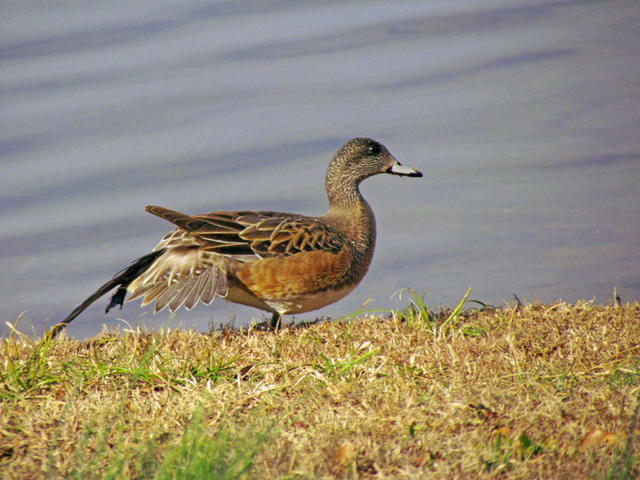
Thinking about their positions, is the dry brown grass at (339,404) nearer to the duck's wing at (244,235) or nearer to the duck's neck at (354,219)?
the duck's wing at (244,235)

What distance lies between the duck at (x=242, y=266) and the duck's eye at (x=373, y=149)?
1031 millimetres

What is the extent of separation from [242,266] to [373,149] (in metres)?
1.73

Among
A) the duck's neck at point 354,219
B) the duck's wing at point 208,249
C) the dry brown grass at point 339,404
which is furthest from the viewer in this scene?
the duck's neck at point 354,219

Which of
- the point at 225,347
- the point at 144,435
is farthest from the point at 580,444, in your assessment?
the point at 225,347

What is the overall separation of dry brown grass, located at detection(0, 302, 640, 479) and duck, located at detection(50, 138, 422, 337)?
0.31 m

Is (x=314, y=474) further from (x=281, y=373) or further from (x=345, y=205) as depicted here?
(x=345, y=205)

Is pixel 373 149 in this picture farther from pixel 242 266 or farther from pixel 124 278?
pixel 124 278

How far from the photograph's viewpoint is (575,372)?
339cm

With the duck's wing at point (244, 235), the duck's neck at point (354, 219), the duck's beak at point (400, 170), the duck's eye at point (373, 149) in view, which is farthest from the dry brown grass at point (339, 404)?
the duck's eye at point (373, 149)

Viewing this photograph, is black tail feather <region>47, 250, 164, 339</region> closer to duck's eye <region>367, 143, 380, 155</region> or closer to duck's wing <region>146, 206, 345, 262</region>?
duck's wing <region>146, 206, 345, 262</region>

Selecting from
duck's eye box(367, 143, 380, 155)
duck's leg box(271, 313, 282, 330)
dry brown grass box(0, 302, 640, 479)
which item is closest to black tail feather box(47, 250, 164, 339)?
dry brown grass box(0, 302, 640, 479)

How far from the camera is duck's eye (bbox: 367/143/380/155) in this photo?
560 cm

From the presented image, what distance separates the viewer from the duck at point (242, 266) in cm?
435

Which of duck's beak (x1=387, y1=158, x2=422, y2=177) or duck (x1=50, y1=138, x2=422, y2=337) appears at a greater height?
duck's beak (x1=387, y1=158, x2=422, y2=177)
